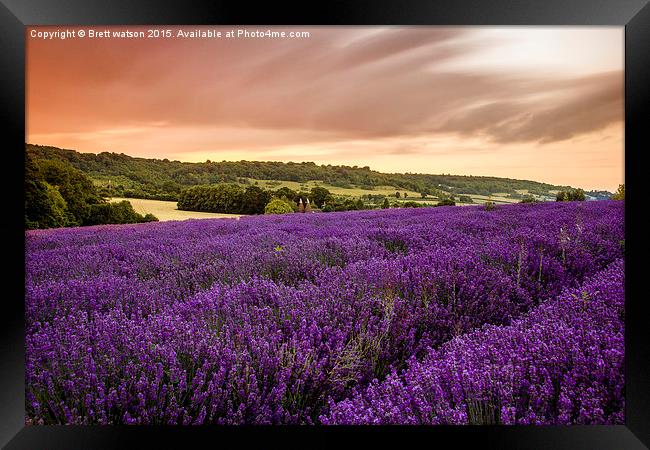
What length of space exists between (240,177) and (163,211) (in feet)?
2.11

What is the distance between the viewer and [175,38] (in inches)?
90.6

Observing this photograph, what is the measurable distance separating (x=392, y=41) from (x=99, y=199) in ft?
6.77

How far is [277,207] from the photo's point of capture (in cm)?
297

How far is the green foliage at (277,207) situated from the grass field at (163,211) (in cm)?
23

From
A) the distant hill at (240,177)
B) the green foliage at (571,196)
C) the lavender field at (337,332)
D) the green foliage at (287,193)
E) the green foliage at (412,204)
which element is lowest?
the lavender field at (337,332)

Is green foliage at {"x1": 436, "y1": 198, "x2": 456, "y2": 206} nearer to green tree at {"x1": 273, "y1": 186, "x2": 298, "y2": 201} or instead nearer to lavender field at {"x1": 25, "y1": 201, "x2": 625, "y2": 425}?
lavender field at {"x1": 25, "y1": 201, "x2": 625, "y2": 425}

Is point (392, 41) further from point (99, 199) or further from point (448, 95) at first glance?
point (99, 199)

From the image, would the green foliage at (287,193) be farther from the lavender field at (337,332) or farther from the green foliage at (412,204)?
the green foliage at (412,204)

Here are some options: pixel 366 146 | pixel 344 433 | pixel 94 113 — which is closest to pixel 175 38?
pixel 94 113

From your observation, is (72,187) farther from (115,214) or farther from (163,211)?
(163,211)

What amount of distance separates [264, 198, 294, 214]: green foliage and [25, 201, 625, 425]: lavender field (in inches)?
13.6

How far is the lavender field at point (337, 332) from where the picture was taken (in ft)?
5.25

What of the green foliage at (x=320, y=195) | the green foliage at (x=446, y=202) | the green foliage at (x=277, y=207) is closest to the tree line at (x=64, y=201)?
the green foliage at (x=277, y=207)
